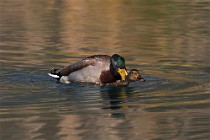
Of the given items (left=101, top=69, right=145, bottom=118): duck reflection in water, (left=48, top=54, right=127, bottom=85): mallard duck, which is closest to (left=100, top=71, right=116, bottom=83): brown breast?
(left=48, top=54, right=127, bottom=85): mallard duck

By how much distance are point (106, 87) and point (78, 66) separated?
2.14 feet

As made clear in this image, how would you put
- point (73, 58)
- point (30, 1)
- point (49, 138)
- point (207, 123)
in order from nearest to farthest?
point (49, 138) < point (207, 123) < point (73, 58) < point (30, 1)

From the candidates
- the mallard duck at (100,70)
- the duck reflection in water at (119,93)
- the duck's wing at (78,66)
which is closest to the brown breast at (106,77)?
the mallard duck at (100,70)

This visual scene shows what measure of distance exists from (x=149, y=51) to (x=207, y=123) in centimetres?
778

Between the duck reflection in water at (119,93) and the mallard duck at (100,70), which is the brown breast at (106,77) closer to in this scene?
the mallard duck at (100,70)

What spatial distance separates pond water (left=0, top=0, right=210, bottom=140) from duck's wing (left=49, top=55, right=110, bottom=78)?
143 millimetres

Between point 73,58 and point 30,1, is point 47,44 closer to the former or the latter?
point 73,58

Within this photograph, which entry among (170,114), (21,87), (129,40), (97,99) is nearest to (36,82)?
(21,87)

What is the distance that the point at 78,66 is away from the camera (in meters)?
14.5

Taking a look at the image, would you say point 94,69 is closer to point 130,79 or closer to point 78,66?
point 78,66

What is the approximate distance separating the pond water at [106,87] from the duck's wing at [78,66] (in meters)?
0.14

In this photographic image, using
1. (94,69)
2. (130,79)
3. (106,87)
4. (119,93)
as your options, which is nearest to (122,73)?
(130,79)

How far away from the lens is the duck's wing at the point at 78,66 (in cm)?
1432

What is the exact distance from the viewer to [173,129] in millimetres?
10453
